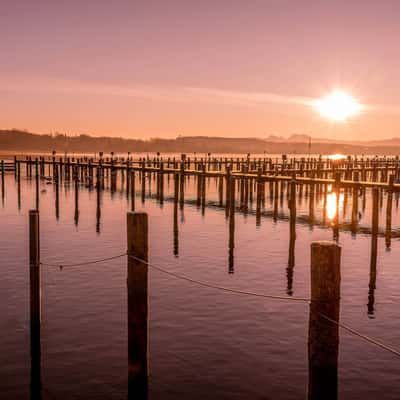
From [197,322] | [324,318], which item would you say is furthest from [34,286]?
[324,318]

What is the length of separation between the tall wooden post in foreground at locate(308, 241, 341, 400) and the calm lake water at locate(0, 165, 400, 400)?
114 inches

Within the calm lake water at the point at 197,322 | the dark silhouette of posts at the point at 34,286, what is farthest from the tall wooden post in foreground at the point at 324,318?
the dark silhouette of posts at the point at 34,286

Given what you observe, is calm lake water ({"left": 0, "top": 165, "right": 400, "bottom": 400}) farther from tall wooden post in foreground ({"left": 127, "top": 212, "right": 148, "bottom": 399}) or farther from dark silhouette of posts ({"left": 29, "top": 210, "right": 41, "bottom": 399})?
tall wooden post in foreground ({"left": 127, "top": 212, "right": 148, "bottom": 399})

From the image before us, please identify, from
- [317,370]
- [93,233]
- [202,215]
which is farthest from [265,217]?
[317,370]

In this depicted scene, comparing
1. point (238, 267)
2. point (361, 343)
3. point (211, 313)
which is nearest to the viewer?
point (361, 343)

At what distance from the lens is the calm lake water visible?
31.5ft

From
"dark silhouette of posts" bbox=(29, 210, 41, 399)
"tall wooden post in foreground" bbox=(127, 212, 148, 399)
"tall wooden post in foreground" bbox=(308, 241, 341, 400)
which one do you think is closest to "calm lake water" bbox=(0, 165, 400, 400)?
"dark silhouette of posts" bbox=(29, 210, 41, 399)

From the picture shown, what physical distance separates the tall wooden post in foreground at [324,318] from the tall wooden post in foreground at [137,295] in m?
2.72

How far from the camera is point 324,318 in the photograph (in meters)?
6.41

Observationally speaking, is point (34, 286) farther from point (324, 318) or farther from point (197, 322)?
point (324, 318)

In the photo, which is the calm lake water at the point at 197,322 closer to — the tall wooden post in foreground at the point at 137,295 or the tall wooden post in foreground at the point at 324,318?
the tall wooden post in foreground at the point at 137,295

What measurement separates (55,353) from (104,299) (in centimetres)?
379

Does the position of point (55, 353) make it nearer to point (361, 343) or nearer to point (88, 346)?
point (88, 346)

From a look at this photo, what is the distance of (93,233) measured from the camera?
26250 millimetres
